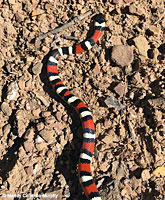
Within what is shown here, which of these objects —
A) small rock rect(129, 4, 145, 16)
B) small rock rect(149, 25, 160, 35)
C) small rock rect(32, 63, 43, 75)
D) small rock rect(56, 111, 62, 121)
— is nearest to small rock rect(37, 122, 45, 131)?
small rock rect(56, 111, 62, 121)

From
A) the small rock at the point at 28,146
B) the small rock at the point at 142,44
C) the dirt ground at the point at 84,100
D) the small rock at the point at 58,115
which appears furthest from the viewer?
the small rock at the point at 142,44

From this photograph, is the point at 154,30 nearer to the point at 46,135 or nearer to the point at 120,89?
the point at 120,89

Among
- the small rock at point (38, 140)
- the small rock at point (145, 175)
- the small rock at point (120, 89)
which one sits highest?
the small rock at point (120, 89)

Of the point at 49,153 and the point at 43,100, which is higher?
the point at 43,100

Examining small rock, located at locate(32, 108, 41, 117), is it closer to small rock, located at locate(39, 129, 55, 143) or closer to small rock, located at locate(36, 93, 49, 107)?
small rock, located at locate(36, 93, 49, 107)

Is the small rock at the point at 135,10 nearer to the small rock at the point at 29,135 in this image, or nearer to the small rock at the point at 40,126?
the small rock at the point at 40,126

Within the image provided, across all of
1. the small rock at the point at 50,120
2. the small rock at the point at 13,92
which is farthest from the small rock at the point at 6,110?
the small rock at the point at 50,120

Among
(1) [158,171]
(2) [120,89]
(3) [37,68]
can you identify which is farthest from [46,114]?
(1) [158,171]

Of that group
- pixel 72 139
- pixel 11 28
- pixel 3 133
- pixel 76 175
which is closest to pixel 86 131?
pixel 72 139
